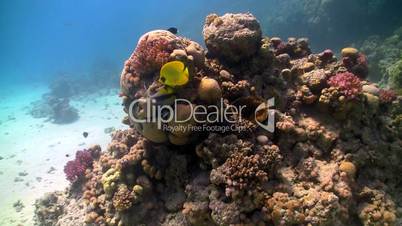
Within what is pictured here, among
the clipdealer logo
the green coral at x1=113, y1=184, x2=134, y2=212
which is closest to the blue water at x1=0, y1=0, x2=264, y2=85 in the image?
the green coral at x1=113, y1=184, x2=134, y2=212

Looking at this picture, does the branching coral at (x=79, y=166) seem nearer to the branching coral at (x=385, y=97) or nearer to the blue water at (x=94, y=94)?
the blue water at (x=94, y=94)

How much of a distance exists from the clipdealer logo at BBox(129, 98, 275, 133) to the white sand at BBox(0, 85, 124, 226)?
7377 millimetres

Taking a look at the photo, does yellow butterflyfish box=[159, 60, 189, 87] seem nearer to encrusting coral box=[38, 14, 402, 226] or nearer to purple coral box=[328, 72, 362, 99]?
encrusting coral box=[38, 14, 402, 226]

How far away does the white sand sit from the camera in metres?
11.7

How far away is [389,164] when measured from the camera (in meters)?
5.11

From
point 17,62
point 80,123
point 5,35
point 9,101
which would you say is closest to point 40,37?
point 5,35

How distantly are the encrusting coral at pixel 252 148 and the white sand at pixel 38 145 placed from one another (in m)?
6.77

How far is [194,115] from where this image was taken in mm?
4672

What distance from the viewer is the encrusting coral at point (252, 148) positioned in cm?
430

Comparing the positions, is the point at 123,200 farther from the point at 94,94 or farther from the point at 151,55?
the point at 94,94

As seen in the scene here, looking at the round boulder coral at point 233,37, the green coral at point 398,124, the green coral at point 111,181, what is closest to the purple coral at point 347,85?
the green coral at point 398,124

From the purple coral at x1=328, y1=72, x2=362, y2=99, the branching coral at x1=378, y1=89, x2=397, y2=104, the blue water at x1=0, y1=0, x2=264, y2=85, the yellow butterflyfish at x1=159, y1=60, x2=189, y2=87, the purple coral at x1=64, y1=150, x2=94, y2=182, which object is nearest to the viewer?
the yellow butterflyfish at x1=159, y1=60, x2=189, y2=87

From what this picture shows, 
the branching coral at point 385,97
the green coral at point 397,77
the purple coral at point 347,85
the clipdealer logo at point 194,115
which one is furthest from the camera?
the green coral at point 397,77

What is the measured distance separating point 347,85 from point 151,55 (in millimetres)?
3550
